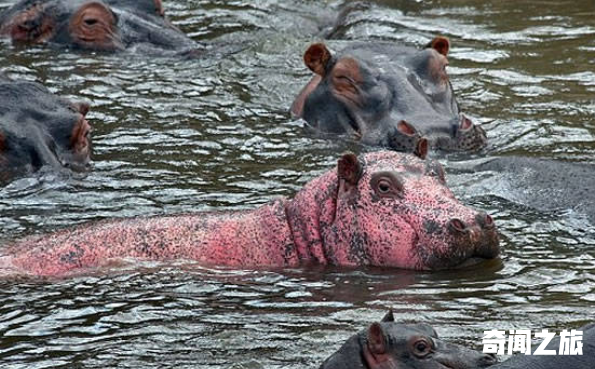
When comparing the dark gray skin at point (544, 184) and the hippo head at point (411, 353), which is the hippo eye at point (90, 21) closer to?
the dark gray skin at point (544, 184)

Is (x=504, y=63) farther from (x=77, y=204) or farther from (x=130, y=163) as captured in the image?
(x=77, y=204)

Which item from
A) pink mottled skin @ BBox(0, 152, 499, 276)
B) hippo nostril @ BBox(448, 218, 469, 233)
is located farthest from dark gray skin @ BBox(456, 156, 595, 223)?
hippo nostril @ BBox(448, 218, 469, 233)

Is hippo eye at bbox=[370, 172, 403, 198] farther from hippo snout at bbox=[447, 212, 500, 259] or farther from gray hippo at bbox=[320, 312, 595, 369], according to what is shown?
gray hippo at bbox=[320, 312, 595, 369]

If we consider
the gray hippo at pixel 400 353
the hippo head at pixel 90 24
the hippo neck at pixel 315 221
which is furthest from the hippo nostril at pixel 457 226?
the hippo head at pixel 90 24

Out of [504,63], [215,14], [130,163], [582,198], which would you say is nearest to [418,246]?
[582,198]

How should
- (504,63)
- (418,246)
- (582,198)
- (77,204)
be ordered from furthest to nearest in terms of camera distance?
(504,63)
(77,204)
(582,198)
(418,246)

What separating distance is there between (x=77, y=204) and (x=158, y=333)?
281 cm

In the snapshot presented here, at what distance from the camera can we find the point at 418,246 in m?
8.16

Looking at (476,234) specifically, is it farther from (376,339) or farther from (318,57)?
(318,57)

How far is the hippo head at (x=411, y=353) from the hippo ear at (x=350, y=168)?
7.03 ft

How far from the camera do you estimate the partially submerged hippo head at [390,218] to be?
26.3 ft

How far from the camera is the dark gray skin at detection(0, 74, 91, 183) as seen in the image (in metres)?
10.5

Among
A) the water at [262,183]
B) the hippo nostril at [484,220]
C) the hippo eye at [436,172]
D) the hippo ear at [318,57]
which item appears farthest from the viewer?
the hippo ear at [318,57]

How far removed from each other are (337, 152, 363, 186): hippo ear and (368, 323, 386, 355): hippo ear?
2265mm
